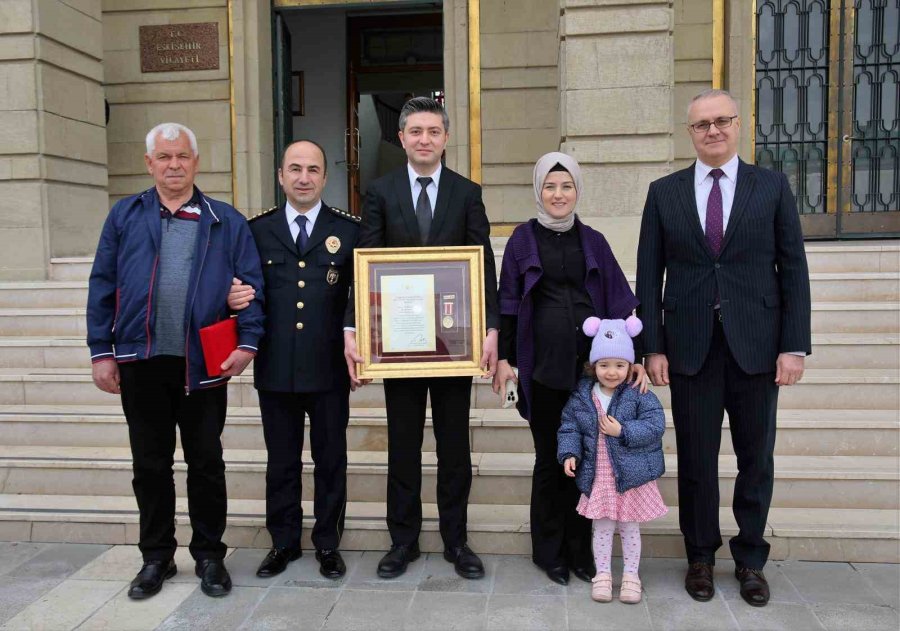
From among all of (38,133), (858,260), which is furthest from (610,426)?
(38,133)

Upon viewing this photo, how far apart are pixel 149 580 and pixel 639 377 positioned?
8.05 feet

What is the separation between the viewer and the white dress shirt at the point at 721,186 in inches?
135

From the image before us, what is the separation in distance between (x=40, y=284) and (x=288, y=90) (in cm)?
374

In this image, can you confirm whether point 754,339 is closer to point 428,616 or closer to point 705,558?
point 705,558

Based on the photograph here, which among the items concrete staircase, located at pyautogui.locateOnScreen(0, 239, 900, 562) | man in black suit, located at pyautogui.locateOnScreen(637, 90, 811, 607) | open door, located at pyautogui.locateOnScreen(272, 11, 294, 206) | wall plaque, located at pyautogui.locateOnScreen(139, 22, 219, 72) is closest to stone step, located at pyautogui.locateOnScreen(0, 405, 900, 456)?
concrete staircase, located at pyautogui.locateOnScreen(0, 239, 900, 562)

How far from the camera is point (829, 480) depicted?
4.20 metres

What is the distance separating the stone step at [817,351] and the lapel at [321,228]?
114 inches

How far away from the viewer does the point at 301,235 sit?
3717 millimetres

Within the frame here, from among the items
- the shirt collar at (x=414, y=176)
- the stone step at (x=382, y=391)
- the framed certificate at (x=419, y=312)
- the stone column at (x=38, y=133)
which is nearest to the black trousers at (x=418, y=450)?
the framed certificate at (x=419, y=312)

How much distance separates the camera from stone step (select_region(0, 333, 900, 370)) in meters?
5.16

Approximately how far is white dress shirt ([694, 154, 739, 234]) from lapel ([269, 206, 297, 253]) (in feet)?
6.23

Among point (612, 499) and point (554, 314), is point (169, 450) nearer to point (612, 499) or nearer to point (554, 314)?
point (554, 314)

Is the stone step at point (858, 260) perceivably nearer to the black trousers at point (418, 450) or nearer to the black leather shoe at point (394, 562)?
the black trousers at point (418, 450)

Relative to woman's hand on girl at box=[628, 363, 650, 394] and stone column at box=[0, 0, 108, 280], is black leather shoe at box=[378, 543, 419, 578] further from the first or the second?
stone column at box=[0, 0, 108, 280]
